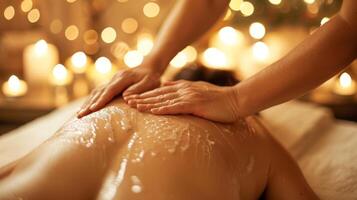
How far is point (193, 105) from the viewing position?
1.05 m

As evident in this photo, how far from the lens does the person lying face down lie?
866 mm

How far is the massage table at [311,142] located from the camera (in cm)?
129

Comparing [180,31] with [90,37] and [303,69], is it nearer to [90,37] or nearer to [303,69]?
[303,69]

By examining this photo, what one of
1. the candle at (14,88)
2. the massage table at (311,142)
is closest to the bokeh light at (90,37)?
the candle at (14,88)

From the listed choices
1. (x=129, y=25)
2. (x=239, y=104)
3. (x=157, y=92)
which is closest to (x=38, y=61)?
(x=129, y=25)

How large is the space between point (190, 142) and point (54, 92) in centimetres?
208

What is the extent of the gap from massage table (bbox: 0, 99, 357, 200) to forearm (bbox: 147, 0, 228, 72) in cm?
41

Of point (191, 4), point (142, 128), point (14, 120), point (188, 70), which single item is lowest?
point (14, 120)

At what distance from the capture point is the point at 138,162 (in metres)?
0.90

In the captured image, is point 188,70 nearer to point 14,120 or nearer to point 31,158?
point 31,158

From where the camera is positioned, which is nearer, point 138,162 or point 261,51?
point 138,162

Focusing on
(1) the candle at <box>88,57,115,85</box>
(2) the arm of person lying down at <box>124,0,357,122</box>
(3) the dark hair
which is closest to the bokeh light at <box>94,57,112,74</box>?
(1) the candle at <box>88,57,115,85</box>

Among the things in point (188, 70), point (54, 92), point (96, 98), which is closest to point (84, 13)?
point (54, 92)

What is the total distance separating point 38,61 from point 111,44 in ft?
1.72
